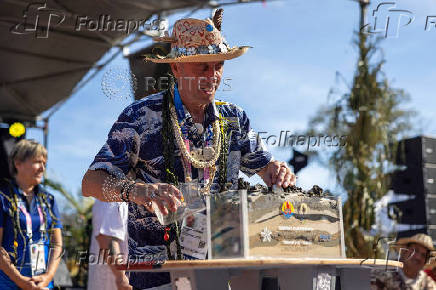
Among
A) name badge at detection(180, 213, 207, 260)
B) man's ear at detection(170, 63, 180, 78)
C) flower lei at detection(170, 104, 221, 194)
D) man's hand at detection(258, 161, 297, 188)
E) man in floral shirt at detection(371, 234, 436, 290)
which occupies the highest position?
man's ear at detection(170, 63, 180, 78)

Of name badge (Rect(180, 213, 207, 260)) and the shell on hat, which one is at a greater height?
the shell on hat

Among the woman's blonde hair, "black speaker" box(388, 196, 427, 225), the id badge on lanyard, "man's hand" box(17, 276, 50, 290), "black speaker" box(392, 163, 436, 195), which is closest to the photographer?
"man's hand" box(17, 276, 50, 290)

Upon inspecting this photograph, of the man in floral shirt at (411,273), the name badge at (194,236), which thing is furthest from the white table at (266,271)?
the man in floral shirt at (411,273)

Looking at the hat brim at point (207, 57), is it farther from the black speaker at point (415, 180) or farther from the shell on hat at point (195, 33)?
the black speaker at point (415, 180)

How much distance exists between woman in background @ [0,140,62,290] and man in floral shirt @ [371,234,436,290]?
8.92 feet

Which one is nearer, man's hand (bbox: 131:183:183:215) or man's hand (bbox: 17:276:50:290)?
man's hand (bbox: 131:183:183:215)

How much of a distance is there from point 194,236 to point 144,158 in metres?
0.45

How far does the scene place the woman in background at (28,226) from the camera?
404cm

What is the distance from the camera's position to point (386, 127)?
24.9 ft

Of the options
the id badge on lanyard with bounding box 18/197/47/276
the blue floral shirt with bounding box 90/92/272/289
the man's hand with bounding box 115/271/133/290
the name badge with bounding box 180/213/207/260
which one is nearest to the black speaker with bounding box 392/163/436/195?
the man's hand with bounding box 115/271/133/290

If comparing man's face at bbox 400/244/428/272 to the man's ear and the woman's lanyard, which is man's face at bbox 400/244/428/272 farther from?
the man's ear

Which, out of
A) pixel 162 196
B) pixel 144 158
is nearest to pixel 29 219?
pixel 144 158

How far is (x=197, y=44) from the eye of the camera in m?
2.57

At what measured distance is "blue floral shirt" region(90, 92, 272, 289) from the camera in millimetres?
2441
